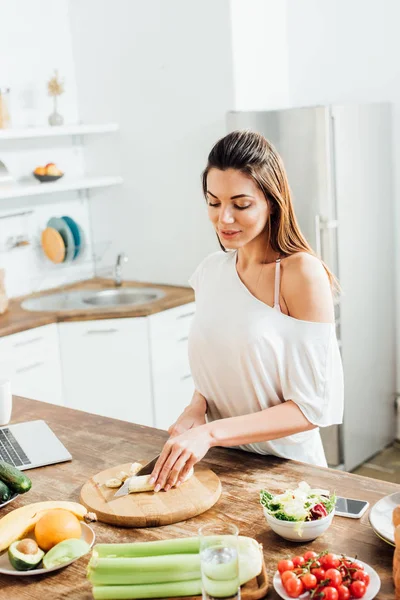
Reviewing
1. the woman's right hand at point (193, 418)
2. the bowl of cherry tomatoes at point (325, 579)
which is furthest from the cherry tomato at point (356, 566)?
the woman's right hand at point (193, 418)

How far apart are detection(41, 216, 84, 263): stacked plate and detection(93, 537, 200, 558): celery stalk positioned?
9.35 ft

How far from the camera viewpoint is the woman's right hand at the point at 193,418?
2.01 metres

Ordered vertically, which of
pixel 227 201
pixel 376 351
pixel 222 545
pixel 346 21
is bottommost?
pixel 376 351

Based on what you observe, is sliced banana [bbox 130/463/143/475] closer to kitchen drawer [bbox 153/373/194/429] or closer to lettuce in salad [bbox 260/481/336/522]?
lettuce in salad [bbox 260/481/336/522]

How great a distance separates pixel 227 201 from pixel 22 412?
0.97 m

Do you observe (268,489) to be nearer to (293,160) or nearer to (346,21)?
(293,160)

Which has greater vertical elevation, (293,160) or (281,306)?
(293,160)

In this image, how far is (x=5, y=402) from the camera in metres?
2.25

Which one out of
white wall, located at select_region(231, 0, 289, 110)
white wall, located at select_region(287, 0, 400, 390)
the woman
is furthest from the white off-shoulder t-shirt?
white wall, located at select_region(287, 0, 400, 390)

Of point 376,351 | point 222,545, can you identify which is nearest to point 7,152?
point 376,351

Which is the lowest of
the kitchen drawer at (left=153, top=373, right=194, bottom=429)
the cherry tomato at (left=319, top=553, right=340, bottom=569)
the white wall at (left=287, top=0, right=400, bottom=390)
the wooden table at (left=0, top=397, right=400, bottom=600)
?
the kitchen drawer at (left=153, top=373, right=194, bottom=429)

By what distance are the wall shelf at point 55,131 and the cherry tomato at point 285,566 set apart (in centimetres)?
283

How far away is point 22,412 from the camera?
2.38m

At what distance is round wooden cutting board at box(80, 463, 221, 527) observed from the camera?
5.33 feet
